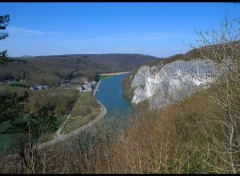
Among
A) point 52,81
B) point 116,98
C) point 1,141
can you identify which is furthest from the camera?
point 52,81

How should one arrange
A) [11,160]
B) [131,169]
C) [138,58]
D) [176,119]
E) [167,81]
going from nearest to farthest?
1. [131,169]
2. [11,160]
3. [176,119]
4. [167,81]
5. [138,58]

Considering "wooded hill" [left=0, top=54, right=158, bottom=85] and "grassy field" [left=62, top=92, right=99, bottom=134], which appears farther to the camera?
"wooded hill" [left=0, top=54, right=158, bottom=85]

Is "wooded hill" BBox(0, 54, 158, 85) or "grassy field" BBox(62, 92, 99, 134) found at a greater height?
"wooded hill" BBox(0, 54, 158, 85)

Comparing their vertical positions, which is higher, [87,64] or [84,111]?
[87,64]

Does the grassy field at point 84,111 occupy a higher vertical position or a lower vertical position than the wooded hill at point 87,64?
lower

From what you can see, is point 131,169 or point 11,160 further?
point 11,160

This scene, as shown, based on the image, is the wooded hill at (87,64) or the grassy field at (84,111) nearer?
the grassy field at (84,111)

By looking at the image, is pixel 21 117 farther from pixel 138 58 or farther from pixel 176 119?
pixel 138 58

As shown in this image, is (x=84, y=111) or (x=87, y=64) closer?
(x=84, y=111)

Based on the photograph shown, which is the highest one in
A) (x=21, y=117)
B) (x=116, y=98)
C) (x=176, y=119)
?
(x=21, y=117)

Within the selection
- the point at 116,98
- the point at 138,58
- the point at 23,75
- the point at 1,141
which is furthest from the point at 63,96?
the point at 138,58

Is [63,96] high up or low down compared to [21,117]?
down
